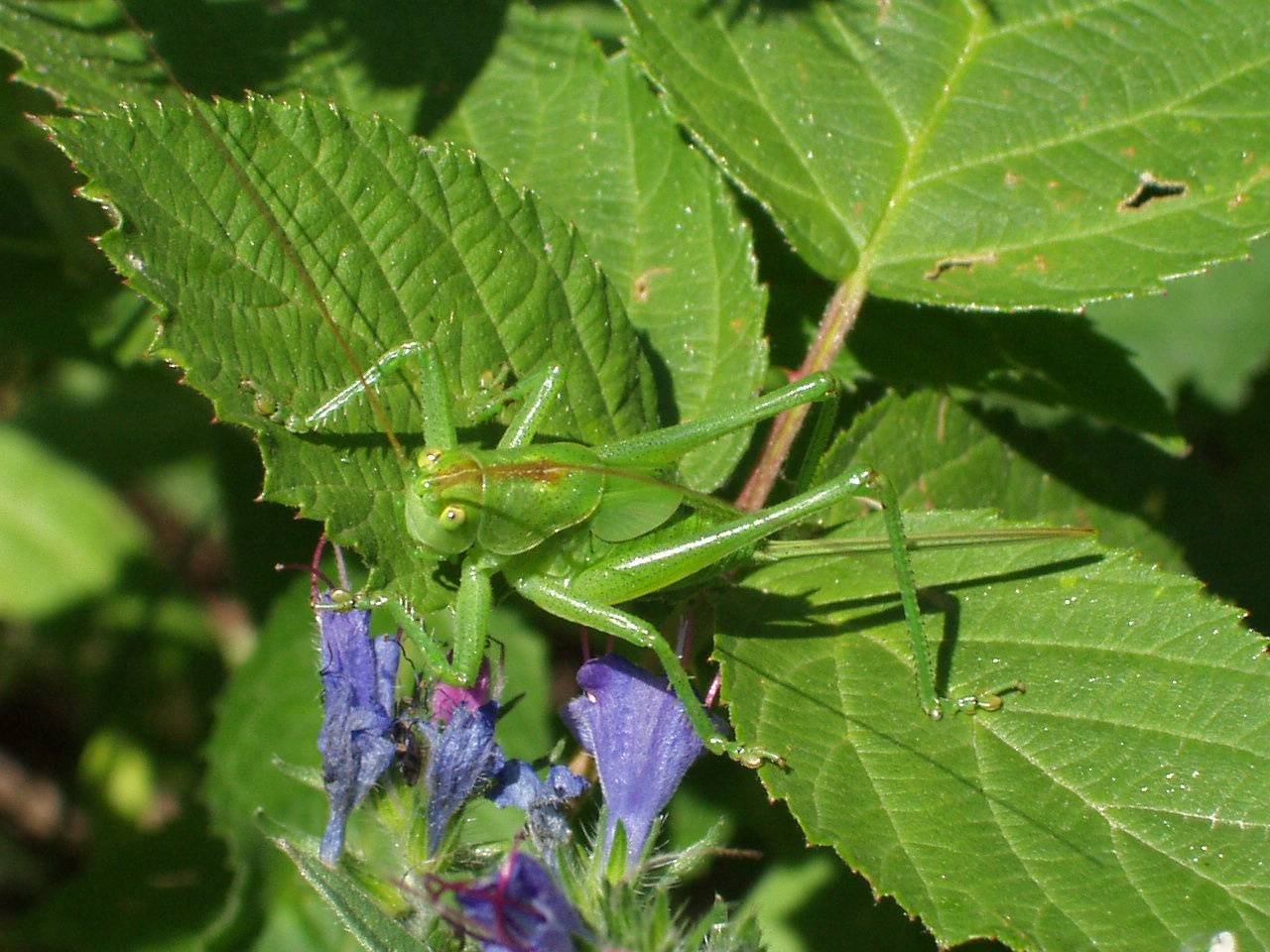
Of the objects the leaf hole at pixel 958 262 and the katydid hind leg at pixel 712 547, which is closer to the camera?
the katydid hind leg at pixel 712 547

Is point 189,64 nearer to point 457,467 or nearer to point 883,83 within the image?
point 457,467

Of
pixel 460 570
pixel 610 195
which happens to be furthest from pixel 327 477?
pixel 610 195

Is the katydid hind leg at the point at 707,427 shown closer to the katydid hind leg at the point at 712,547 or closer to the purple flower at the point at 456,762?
the katydid hind leg at the point at 712,547

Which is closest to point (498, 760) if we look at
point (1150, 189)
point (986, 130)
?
point (986, 130)

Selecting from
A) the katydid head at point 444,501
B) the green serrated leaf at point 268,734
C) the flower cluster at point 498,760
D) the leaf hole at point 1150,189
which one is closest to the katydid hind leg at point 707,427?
the katydid head at point 444,501

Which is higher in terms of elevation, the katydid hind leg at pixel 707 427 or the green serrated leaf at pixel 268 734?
the katydid hind leg at pixel 707 427

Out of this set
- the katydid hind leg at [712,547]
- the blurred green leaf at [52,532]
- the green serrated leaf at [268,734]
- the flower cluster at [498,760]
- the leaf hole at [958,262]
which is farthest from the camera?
the blurred green leaf at [52,532]
